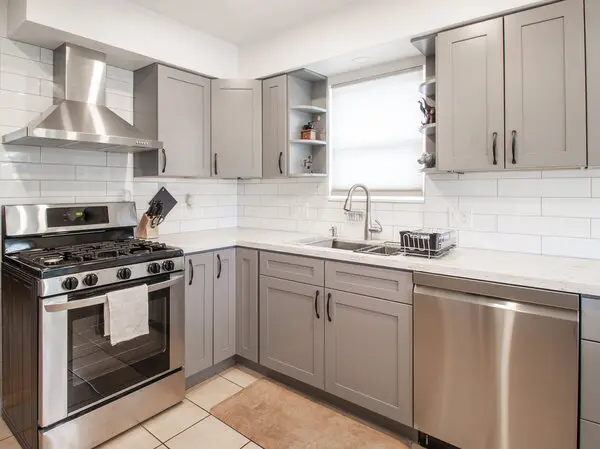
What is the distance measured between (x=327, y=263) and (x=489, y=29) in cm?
155

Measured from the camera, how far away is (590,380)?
1.52 m

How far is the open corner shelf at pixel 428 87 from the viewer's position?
7.56ft

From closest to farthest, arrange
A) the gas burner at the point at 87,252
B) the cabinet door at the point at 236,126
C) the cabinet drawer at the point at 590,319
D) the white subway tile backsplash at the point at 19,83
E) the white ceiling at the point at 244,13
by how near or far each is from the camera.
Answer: the cabinet drawer at the point at 590,319
the gas burner at the point at 87,252
the white subway tile backsplash at the point at 19,83
the white ceiling at the point at 244,13
the cabinet door at the point at 236,126

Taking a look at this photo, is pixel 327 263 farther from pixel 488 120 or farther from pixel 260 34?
pixel 260 34

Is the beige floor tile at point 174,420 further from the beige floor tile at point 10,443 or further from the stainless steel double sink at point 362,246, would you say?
the stainless steel double sink at point 362,246

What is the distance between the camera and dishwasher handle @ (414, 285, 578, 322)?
157cm

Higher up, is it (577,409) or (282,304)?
(282,304)

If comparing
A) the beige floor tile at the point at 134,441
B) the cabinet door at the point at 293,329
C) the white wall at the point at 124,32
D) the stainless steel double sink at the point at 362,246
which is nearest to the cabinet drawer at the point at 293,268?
the cabinet door at the point at 293,329

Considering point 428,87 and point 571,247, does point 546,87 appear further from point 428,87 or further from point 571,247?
point 571,247

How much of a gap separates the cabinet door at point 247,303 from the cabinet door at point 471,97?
1469 mm

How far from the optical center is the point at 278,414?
233 cm

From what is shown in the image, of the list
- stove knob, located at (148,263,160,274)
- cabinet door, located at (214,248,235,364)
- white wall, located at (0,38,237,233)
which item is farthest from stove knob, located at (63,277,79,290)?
cabinet door, located at (214,248,235,364)

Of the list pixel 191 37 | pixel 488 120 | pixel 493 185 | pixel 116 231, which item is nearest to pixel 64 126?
pixel 116 231

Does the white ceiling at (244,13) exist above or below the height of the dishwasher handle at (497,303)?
above
